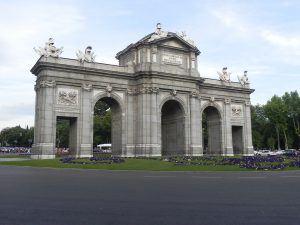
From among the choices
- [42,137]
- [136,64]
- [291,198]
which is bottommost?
[291,198]

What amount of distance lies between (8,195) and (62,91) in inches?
1472

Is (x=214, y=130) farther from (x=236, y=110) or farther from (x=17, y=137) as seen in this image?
(x=17, y=137)

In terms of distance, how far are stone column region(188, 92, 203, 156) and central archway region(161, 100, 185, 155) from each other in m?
1.58

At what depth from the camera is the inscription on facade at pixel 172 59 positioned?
57156 mm

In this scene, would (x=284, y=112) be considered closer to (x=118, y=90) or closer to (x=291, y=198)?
(x=118, y=90)

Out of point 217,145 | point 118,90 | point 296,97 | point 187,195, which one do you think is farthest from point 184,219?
point 296,97

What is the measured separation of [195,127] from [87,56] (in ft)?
70.1

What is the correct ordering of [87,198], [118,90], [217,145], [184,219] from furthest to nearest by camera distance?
[217,145], [118,90], [87,198], [184,219]

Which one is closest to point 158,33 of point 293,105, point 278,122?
point 278,122

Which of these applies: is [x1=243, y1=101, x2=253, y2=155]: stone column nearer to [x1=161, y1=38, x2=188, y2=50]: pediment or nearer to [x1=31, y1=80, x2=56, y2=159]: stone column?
[x1=161, y1=38, x2=188, y2=50]: pediment

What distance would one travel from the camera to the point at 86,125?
2021 inches

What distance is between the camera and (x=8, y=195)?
46.2 ft

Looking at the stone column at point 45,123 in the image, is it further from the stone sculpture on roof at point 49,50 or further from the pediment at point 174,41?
the pediment at point 174,41

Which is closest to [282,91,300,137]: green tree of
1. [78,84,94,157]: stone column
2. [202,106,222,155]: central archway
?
[202,106,222,155]: central archway
